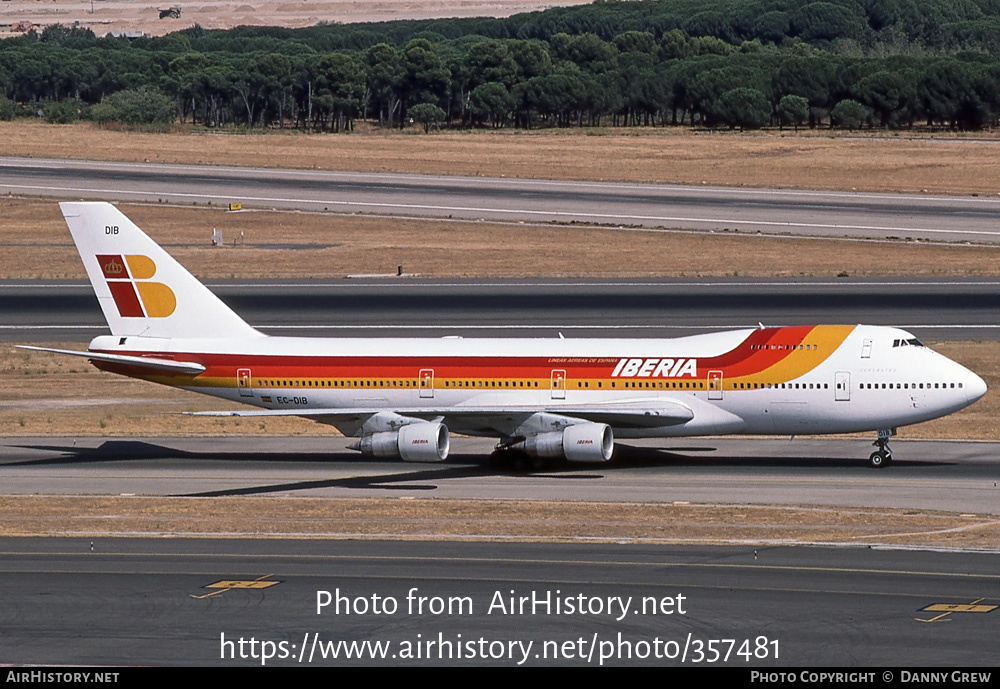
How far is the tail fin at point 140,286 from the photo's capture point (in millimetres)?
49500

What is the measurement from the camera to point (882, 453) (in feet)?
149

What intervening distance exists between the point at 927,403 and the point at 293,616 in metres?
23.7

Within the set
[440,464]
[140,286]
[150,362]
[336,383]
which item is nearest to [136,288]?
[140,286]

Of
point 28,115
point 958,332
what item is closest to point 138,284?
point 958,332

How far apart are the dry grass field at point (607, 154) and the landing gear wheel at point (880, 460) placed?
81.1 metres

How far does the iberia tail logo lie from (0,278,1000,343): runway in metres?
21.3

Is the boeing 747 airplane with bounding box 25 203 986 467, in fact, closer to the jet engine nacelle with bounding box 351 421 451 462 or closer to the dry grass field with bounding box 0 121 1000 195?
the jet engine nacelle with bounding box 351 421 451 462

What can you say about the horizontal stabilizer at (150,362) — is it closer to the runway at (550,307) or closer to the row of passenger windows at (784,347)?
the row of passenger windows at (784,347)

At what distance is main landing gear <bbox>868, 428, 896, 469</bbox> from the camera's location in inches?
1789

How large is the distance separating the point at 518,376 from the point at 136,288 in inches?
514

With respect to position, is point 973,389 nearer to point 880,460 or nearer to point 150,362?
point 880,460

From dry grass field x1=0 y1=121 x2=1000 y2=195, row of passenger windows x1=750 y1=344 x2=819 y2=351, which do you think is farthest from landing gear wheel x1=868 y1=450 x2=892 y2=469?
dry grass field x1=0 y1=121 x2=1000 y2=195

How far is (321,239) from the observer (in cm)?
10694
